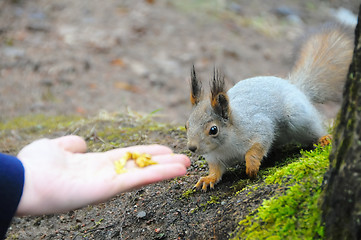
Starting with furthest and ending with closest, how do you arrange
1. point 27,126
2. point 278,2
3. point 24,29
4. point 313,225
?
1. point 278,2
2. point 24,29
3. point 27,126
4. point 313,225

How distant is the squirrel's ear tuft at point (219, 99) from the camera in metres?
1.93

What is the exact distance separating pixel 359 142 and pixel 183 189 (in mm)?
1035

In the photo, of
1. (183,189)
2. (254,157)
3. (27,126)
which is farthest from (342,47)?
(27,126)

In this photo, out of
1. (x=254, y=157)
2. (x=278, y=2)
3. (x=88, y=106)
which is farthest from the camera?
(x=278, y=2)

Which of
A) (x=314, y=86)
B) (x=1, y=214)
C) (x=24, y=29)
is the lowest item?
(x=24, y=29)

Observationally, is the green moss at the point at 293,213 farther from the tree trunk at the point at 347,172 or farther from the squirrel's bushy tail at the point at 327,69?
the squirrel's bushy tail at the point at 327,69

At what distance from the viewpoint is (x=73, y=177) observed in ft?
5.49

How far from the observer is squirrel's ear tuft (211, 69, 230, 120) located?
1927 millimetres

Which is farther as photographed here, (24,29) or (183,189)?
(24,29)

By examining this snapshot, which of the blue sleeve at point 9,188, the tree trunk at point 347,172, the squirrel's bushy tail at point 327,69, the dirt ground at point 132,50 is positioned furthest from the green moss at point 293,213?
the dirt ground at point 132,50

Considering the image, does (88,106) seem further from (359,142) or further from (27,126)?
(359,142)

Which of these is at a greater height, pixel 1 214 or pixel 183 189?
pixel 1 214

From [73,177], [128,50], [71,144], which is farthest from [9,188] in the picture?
[128,50]

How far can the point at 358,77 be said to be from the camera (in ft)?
3.94
